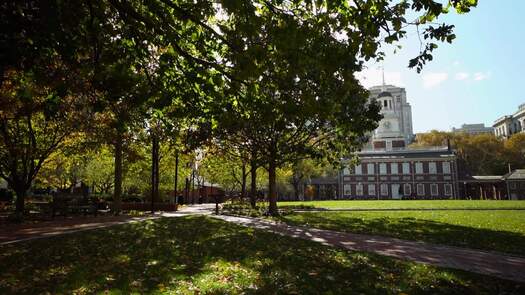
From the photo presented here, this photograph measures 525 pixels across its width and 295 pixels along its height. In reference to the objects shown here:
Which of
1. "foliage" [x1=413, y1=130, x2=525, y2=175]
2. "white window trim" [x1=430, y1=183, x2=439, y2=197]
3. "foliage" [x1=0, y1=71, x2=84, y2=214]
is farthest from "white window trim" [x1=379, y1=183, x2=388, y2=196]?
"foliage" [x1=0, y1=71, x2=84, y2=214]

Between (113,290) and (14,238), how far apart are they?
22.5 ft

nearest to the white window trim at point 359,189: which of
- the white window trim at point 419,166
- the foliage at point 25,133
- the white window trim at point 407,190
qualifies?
the white window trim at point 407,190

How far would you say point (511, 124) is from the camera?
10150cm

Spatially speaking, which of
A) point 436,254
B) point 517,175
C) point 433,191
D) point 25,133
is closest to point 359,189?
point 433,191

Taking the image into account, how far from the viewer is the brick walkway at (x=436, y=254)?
7223mm

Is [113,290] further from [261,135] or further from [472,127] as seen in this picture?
[472,127]

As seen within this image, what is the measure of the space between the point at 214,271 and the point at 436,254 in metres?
5.25

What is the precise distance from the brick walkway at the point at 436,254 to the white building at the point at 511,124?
10206 cm

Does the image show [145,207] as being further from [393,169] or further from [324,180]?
[324,180]

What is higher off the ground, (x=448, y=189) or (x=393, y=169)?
(x=393, y=169)

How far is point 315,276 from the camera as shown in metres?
6.41

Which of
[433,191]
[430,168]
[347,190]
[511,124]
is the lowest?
[433,191]

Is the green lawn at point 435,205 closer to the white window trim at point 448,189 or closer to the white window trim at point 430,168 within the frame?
Answer: the white window trim at point 448,189

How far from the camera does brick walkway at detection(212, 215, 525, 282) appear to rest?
7.22 metres
